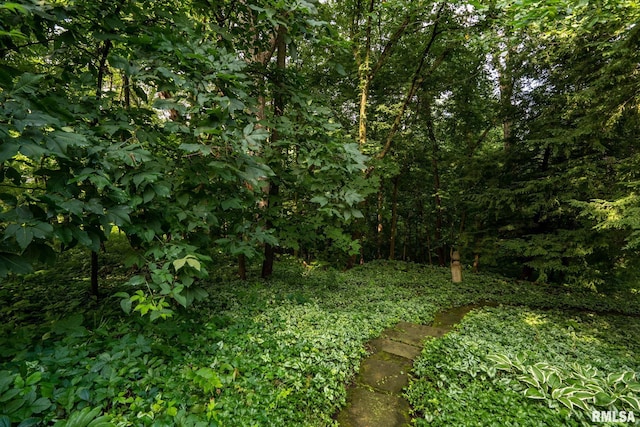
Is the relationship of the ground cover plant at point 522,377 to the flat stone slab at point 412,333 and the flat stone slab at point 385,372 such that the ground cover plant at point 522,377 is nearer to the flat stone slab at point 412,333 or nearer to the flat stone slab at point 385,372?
the flat stone slab at point 385,372

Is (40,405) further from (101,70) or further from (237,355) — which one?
(101,70)

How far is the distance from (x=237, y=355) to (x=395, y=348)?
2053 millimetres

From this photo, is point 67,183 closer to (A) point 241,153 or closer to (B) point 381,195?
(A) point 241,153

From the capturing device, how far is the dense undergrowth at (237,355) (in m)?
2.06

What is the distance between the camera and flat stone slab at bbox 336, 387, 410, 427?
104 inches

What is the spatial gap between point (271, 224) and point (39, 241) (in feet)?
10.8

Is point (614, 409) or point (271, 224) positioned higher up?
point (271, 224)

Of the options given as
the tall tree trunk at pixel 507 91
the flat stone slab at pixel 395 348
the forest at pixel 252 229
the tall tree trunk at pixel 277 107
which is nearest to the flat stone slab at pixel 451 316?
the forest at pixel 252 229

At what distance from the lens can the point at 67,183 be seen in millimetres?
1779

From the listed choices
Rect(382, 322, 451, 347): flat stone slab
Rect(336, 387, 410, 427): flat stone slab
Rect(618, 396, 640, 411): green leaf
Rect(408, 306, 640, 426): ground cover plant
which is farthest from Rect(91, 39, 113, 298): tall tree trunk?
Rect(618, 396, 640, 411): green leaf

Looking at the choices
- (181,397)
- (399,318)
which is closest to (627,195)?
(399,318)

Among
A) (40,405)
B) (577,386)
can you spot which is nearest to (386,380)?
(577,386)

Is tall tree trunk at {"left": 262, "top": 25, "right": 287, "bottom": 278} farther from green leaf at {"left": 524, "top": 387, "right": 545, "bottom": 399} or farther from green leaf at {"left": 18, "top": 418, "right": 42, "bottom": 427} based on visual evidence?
green leaf at {"left": 524, "top": 387, "right": 545, "bottom": 399}

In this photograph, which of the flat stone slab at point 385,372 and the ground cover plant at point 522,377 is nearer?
the ground cover plant at point 522,377
